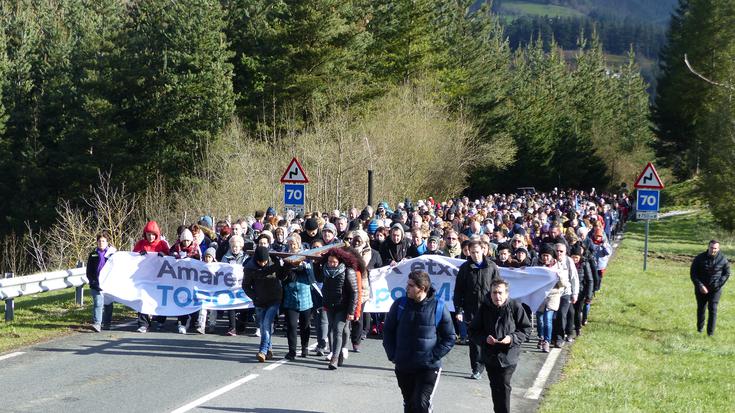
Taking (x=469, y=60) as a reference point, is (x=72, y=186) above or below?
below

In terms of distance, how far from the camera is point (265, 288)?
527 inches

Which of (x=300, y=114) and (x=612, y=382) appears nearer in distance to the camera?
(x=612, y=382)

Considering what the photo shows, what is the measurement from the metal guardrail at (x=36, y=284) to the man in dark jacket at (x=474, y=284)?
25.8ft

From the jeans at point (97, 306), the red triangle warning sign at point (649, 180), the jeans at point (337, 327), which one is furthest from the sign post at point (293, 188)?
the red triangle warning sign at point (649, 180)

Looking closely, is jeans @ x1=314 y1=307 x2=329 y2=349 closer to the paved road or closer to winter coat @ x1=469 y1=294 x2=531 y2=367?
the paved road

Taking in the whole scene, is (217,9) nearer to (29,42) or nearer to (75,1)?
(29,42)

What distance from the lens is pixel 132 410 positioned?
33.1 feet

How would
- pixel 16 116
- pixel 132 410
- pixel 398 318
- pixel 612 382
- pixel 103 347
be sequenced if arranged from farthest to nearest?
1. pixel 16 116
2. pixel 103 347
3. pixel 612 382
4. pixel 132 410
5. pixel 398 318

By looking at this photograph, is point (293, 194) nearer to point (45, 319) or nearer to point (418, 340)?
point (45, 319)

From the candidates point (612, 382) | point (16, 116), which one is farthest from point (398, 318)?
point (16, 116)

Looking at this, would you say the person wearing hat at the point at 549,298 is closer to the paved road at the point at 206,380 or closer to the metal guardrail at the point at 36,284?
the paved road at the point at 206,380

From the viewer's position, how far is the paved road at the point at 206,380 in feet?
34.5

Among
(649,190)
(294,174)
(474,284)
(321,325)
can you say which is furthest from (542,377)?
(649,190)

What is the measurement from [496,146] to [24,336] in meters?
50.7
